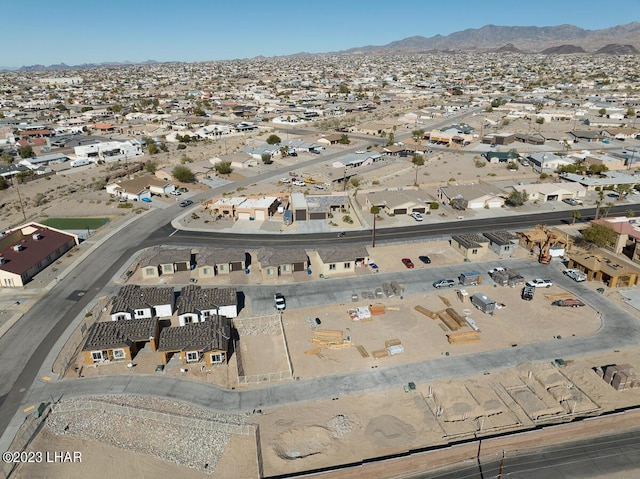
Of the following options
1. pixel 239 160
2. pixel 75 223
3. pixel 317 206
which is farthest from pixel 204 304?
pixel 239 160

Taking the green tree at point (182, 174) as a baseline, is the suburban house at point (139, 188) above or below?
below

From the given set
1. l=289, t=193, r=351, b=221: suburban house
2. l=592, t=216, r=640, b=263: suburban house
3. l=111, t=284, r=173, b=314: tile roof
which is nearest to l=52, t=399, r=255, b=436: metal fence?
l=111, t=284, r=173, b=314: tile roof

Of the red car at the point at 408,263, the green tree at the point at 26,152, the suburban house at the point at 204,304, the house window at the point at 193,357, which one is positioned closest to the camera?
the house window at the point at 193,357

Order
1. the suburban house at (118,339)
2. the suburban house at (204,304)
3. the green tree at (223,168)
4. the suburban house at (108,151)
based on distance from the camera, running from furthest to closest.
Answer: the suburban house at (108,151), the green tree at (223,168), the suburban house at (204,304), the suburban house at (118,339)

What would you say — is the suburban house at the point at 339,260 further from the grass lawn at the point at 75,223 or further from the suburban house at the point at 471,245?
the grass lawn at the point at 75,223

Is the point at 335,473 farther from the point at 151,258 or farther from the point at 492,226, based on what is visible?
the point at 492,226

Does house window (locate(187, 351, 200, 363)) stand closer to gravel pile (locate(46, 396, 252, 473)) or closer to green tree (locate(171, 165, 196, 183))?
gravel pile (locate(46, 396, 252, 473))

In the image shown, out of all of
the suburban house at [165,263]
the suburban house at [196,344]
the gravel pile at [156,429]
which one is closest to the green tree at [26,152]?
the suburban house at [165,263]

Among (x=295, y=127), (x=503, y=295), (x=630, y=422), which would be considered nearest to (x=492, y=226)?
(x=503, y=295)

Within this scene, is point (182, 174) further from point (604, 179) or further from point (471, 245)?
point (604, 179)
